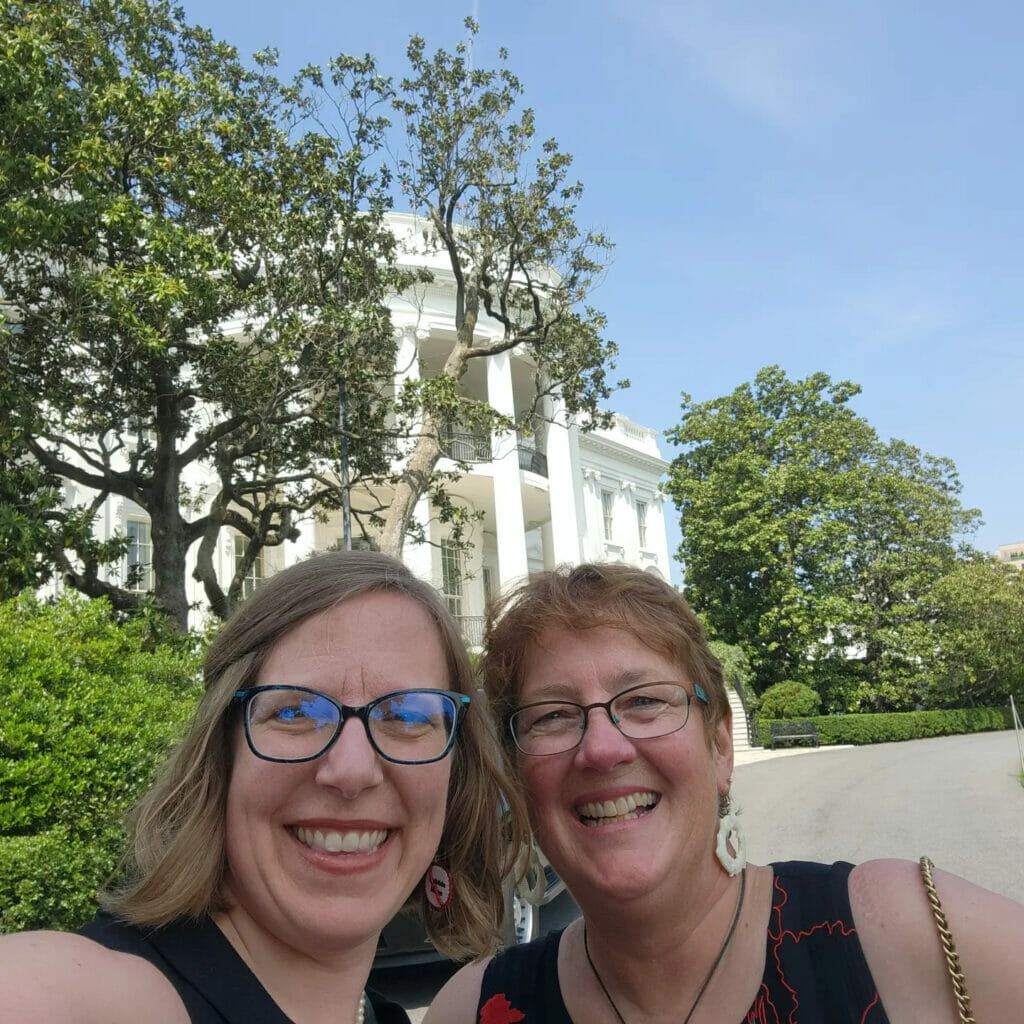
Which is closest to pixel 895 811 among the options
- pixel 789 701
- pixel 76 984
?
pixel 76 984

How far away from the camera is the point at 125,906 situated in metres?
1.51

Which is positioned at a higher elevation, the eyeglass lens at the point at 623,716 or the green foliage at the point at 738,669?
the green foliage at the point at 738,669

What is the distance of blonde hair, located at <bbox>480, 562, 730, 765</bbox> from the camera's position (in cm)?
209

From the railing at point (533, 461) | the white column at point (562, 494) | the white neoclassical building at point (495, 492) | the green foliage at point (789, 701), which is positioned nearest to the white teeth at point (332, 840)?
the white neoclassical building at point (495, 492)

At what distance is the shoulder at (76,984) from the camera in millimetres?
1152

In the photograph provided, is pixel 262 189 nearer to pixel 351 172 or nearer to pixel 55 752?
pixel 351 172

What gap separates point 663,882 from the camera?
76.3 inches

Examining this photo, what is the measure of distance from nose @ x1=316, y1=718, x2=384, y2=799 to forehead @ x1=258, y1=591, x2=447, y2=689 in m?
0.10

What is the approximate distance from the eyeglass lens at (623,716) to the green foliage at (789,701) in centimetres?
3411

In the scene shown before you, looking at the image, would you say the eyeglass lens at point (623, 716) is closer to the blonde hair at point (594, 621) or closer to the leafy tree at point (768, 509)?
the blonde hair at point (594, 621)

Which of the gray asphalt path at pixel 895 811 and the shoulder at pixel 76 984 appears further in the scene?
the gray asphalt path at pixel 895 811

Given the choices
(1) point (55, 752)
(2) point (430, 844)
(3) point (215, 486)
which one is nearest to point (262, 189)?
(1) point (55, 752)

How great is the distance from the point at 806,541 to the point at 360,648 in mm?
35243

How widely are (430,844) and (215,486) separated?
69.4 feet
